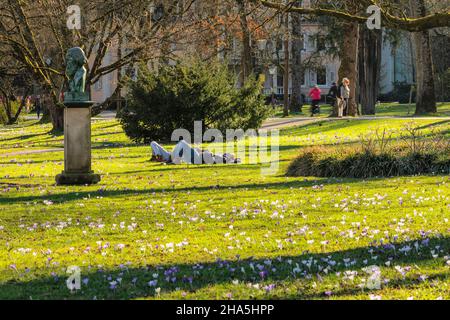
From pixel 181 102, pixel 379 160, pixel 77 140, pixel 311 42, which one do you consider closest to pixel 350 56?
pixel 181 102

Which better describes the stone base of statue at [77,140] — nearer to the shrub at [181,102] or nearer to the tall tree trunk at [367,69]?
the shrub at [181,102]

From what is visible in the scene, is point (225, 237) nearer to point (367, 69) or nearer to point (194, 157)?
point (194, 157)

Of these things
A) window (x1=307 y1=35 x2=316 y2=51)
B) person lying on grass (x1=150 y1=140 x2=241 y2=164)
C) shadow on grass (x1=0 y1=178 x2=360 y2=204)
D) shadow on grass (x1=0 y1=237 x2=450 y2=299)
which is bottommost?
shadow on grass (x1=0 y1=237 x2=450 y2=299)

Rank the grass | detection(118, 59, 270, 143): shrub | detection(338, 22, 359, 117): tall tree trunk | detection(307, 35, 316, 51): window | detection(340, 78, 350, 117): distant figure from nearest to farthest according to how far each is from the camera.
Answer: detection(118, 59, 270, 143): shrub < detection(340, 78, 350, 117): distant figure < detection(338, 22, 359, 117): tall tree trunk < the grass < detection(307, 35, 316, 51): window

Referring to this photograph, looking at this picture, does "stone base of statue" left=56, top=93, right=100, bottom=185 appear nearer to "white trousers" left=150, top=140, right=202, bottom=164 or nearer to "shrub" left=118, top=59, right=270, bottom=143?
"white trousers" left=150, top=140, right=202, bottom=164

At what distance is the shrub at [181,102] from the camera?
92.4 feet

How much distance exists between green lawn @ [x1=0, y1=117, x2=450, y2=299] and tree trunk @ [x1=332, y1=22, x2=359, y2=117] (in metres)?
19.8

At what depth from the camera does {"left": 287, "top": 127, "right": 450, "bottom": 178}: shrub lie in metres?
16.0

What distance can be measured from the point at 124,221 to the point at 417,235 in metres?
3.75

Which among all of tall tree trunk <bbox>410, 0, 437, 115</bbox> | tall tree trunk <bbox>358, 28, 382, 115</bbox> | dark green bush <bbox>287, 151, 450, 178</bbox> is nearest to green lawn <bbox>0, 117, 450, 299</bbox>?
dark green bush <bbox>287, 151, 450, 178</bbox>

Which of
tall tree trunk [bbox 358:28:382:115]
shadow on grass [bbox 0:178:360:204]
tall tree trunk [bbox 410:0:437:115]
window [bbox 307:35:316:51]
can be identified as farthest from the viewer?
window [bbox 307:35:316:51]

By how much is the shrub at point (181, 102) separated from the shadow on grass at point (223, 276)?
20395mm

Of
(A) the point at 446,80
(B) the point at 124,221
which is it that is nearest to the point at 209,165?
(B) the point at 124,221

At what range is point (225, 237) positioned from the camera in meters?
9.18
